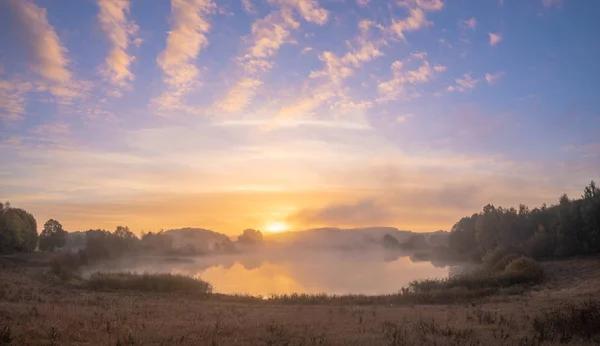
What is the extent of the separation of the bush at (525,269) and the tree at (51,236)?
114845mm

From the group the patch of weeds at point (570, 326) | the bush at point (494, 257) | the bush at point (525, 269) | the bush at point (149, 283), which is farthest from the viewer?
the bush at point (494, 257)

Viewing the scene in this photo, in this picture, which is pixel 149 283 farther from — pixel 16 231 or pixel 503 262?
pixel 16 231

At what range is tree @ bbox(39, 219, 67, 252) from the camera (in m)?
116

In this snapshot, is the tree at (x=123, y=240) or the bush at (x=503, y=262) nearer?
the bush at (x=503, y=262)

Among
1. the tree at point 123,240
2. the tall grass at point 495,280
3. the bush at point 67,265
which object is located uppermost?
the tree at point 123,240

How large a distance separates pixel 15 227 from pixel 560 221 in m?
121

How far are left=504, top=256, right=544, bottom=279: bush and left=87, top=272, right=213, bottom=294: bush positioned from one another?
134 feet

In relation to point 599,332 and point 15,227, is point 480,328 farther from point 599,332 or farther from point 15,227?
point 15,227

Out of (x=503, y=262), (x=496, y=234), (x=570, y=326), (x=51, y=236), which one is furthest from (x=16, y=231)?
(x=496, y=234)

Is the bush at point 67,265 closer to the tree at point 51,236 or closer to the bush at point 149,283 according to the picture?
the bush at point 149,283

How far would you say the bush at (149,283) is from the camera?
1997 inches

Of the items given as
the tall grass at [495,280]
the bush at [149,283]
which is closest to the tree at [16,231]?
the bush at [149,283]

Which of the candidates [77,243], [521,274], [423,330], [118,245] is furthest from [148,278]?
[77,243]

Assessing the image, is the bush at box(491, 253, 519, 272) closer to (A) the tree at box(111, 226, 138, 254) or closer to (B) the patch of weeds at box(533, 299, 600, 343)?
(B) the patch of weeds at box(533, 299, 600, 343)
